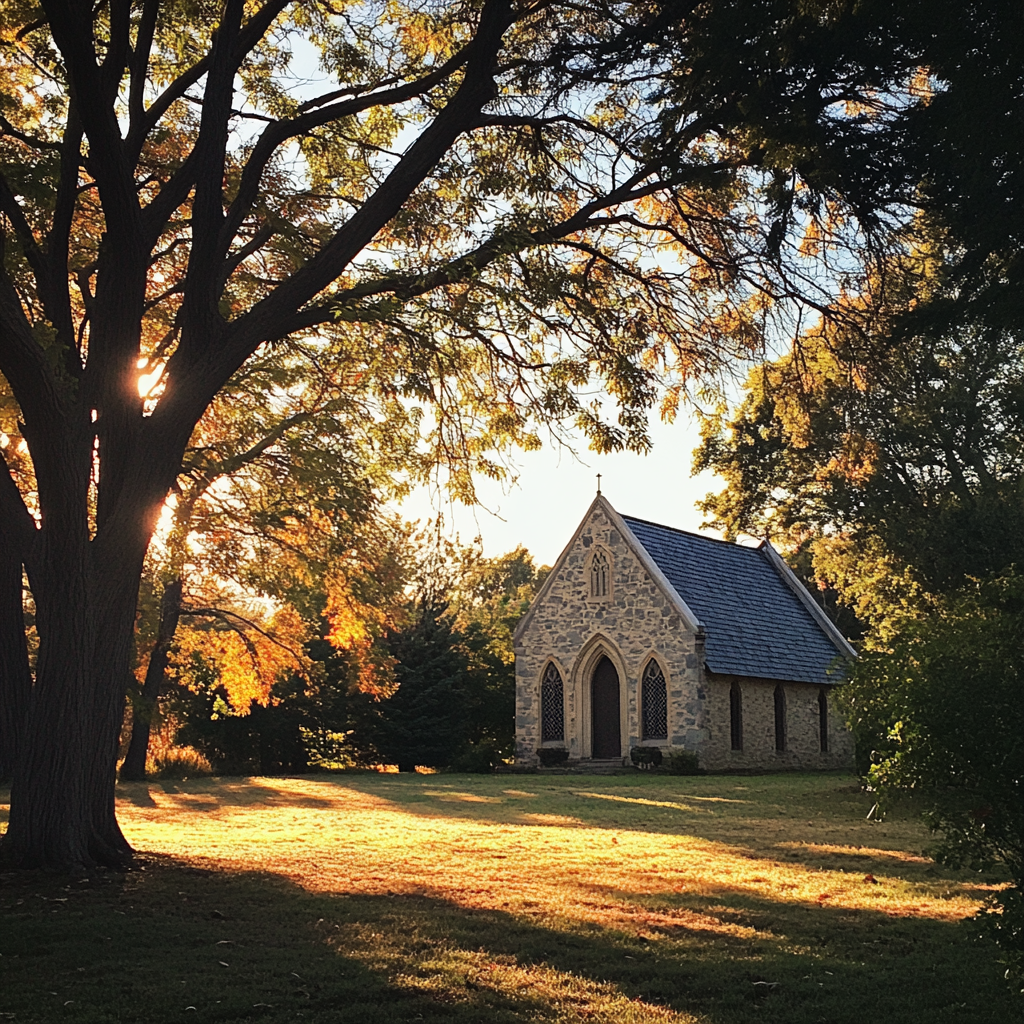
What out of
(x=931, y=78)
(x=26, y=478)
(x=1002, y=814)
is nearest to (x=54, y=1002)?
(x=1002, y=814)

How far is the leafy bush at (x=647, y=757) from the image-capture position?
3031 cm

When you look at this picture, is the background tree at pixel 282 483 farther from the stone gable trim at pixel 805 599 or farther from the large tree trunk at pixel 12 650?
the stone gable trim at pixel 805 599

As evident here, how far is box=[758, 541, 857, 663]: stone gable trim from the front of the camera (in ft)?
122

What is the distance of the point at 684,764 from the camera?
96.7 feet

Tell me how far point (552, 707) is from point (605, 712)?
5.84 feet

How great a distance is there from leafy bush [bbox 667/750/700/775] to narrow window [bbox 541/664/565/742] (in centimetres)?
433

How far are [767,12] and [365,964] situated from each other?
7100 millimetres

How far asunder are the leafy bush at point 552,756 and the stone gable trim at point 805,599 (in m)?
10.5

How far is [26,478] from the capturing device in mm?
19219

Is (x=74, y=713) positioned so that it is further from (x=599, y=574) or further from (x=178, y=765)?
(x=599, y=574)

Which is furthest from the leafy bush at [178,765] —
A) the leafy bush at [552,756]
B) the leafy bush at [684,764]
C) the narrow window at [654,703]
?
the leafy bush at [684,764]

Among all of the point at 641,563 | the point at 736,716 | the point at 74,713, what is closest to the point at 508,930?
the point at 74,713

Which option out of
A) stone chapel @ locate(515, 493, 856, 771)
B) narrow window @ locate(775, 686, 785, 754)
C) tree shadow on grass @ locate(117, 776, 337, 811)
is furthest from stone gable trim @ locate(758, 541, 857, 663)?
tree shadow on grass @ locate(117, 776, 337, 811)

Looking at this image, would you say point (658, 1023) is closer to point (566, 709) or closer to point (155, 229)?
point (155, 229)
